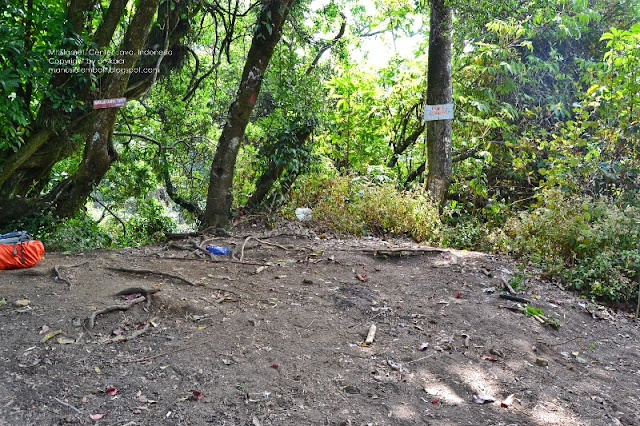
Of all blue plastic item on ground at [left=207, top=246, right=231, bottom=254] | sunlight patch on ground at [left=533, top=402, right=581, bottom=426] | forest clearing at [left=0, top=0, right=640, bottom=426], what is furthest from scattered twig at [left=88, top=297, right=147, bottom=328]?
sunlight patch on ground at [left=533, top=402, right=581, bottom=426]

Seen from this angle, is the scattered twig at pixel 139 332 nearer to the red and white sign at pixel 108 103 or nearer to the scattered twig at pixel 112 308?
the scattered twig at pixel 112 308

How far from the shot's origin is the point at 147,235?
9.40 meters

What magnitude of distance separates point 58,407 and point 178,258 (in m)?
2.86

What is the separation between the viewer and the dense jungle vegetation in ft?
18.8

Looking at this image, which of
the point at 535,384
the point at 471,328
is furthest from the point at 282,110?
the point at 535,384

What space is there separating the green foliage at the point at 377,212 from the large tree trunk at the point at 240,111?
4.41 feet

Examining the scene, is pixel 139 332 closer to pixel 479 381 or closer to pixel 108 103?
pixel 479 381

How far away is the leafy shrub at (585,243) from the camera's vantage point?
5050 millimetres

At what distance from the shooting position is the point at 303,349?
3.46m

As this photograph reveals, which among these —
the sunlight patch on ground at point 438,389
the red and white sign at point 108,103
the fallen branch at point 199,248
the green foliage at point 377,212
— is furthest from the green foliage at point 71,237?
the sunlight patch on ground at point 438,389

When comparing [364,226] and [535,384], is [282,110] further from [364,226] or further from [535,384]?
[535,384]

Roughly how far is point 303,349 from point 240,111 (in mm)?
4280

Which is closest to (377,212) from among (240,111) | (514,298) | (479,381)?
(240,111)

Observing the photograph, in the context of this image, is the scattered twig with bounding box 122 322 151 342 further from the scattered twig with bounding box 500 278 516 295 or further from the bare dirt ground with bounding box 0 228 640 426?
the scattered twig with bounding box 500 278 516 295
